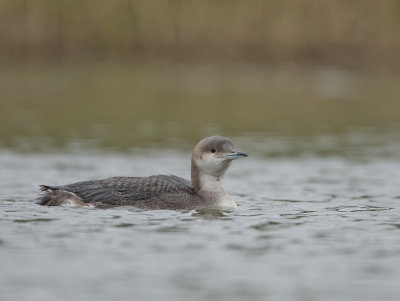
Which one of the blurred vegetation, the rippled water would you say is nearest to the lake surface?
the rippled water

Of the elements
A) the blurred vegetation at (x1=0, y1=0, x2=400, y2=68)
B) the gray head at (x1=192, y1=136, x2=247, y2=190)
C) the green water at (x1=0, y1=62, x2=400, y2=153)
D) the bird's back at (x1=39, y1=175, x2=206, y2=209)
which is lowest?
the bird's back at (x1=39, y1=175, x2=206, y2=209)

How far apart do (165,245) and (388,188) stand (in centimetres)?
376

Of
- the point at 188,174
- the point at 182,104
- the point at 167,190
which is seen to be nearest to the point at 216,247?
the point at 167,190

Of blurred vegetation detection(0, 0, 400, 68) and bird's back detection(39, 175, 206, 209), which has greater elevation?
blurred vegetation detection(0, 0, 400, 68)

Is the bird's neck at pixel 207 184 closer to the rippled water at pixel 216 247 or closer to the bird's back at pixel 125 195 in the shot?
the bird's back at pixel 125 195

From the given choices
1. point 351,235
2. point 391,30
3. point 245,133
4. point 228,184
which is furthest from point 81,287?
point 391,30

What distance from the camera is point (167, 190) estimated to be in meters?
8.30

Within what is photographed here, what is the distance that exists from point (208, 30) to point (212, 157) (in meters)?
13.4

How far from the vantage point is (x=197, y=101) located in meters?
17.8

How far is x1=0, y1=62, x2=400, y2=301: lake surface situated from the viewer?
574cm

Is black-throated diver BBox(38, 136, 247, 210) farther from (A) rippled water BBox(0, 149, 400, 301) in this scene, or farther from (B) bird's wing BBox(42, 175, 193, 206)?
(A) rippled water BBox(0, 149, 400, 301)

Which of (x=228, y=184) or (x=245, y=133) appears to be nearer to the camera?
(x=228, y=184)

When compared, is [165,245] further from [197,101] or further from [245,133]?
[197,101]

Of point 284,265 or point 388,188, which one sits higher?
point 388,188
